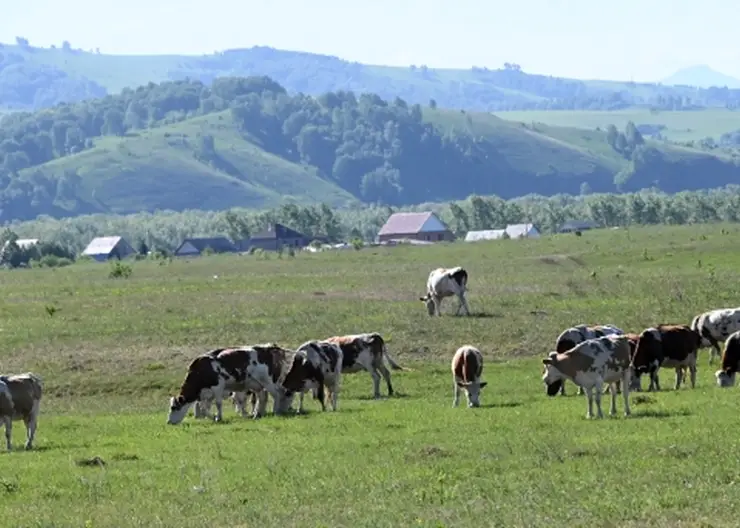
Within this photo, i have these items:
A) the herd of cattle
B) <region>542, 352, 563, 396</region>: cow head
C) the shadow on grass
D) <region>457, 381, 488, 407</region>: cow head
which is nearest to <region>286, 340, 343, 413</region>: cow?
the herd of cattle

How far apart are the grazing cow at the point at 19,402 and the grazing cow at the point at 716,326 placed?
777 inches

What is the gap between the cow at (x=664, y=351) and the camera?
36719 mm

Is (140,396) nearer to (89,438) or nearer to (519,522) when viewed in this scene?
(89,438)

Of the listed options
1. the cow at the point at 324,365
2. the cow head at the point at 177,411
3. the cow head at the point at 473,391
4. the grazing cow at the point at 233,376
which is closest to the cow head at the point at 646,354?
the cow head at the point at 473,391

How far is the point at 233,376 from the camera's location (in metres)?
35.6

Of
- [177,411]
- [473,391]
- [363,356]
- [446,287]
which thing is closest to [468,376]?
[473,391]

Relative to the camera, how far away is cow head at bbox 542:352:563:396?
1297 inches

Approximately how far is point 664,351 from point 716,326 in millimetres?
7240

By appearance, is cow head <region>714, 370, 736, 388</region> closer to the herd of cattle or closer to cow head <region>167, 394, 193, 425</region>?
the herd of cattle

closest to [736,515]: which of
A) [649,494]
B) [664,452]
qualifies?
[649,494]

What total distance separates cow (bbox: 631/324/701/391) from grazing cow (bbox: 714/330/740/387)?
2.60ft

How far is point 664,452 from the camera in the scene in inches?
965

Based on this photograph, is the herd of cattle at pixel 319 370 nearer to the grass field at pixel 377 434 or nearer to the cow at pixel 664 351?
the cow at pixel 664 351

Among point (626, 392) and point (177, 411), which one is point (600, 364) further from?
point (177, 411)
